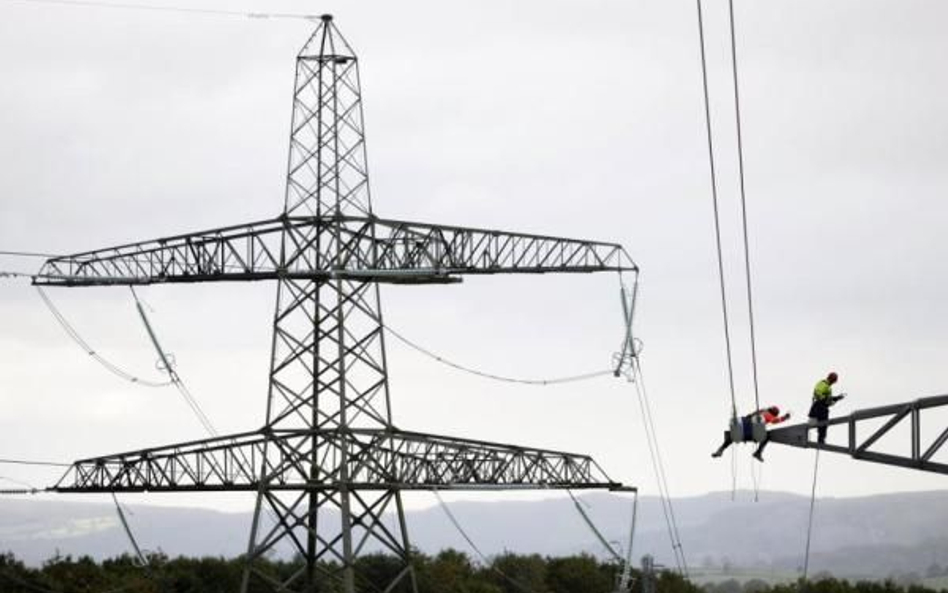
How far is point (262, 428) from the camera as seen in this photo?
80625mm

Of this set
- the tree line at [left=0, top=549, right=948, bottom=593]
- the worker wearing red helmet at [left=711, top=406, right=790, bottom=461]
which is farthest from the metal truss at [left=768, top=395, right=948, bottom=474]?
the tree line at [left=0, top=549, right=948, bottom=593]

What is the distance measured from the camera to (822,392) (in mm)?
50969

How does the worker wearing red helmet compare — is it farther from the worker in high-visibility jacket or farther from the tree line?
the tree line

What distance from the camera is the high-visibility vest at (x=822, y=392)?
50.8 meters

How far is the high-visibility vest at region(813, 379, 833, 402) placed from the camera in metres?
50.8

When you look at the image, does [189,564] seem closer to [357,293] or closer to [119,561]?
[119,561]

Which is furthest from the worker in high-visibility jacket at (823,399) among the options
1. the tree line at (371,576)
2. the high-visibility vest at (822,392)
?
the tree line at (371,576)

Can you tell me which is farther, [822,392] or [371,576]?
[371,576]

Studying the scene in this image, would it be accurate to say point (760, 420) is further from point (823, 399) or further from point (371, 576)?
point (371, 576)

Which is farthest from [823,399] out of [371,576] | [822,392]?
[371,576]

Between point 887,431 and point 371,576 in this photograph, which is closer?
point 887,431

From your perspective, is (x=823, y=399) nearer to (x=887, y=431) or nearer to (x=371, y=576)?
(x=887, y=431)

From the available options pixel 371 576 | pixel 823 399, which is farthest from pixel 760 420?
pixel 371 576

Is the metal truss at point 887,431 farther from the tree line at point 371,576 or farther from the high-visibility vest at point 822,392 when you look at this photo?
the tree line at point 371,576
